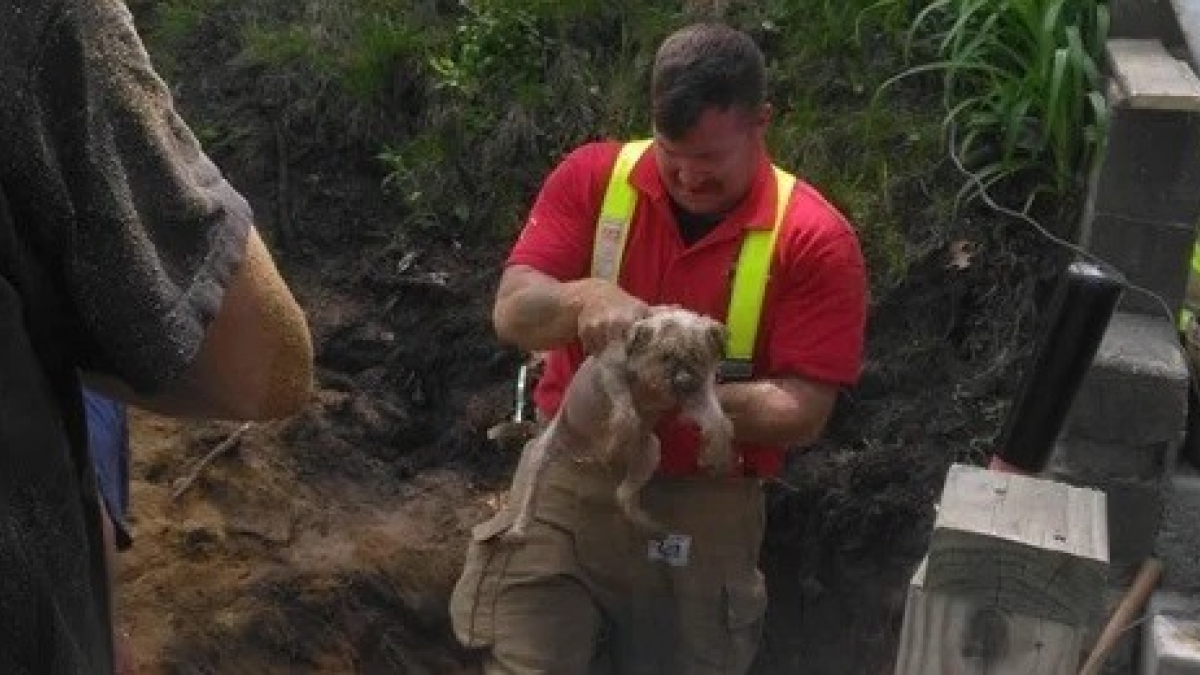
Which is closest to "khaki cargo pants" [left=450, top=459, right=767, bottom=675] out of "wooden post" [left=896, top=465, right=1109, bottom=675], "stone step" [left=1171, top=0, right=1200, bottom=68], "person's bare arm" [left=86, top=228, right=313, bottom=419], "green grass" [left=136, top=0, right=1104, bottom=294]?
"green grass" [left=136, top=0, right=1104, bottom=294]

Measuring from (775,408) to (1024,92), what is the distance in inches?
72.0

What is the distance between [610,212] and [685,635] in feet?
3.39

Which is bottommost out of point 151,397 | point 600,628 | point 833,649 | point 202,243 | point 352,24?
point 833,649

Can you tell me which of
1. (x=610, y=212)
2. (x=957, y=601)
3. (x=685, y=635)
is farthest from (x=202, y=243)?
(x=685, y=635)

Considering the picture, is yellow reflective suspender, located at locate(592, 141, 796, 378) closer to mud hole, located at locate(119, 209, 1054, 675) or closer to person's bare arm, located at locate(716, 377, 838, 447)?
person's bare arm, located at locate(716, 377, 838, 447)

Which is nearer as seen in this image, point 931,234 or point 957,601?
point 957,601

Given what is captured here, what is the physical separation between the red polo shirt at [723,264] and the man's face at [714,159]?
0.04m

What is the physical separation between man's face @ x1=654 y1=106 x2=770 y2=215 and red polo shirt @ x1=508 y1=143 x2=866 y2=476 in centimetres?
4

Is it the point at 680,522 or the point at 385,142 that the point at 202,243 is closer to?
the point at 680,522

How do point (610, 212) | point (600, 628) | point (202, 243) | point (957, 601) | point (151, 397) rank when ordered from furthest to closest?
1. point (600, 628)
2. point (610, 212)
3. point (957, 601)
4. point (151, 397)
5. point (202, 243)

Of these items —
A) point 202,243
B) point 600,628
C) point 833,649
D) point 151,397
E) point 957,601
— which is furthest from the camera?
point 833,649

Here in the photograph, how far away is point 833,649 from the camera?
16.0ft

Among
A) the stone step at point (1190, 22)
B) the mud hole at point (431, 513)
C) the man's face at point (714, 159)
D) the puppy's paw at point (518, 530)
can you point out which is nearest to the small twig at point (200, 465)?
the mud hole at point (431, 513)

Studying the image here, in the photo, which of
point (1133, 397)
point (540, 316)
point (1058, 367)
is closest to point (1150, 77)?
point (1133, 397)
